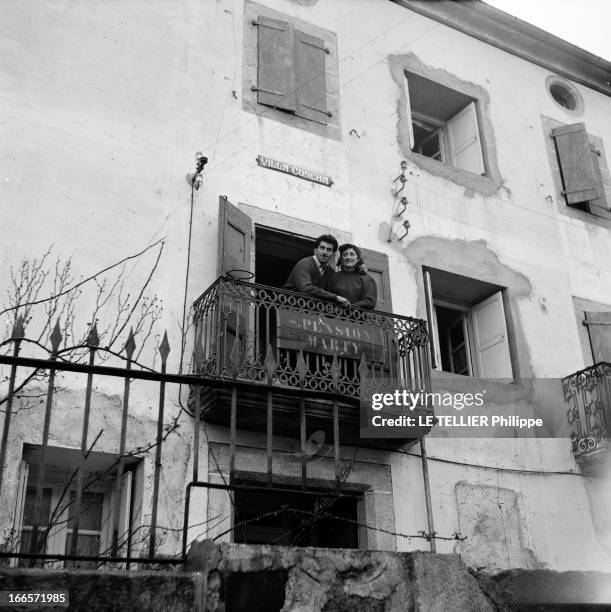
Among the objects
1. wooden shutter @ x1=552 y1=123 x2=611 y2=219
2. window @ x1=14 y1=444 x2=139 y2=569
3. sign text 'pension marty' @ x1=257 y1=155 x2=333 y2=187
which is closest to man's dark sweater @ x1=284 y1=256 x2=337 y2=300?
sign text 'pension marty' @ x1=257 y1=155 x2=333 y2=187

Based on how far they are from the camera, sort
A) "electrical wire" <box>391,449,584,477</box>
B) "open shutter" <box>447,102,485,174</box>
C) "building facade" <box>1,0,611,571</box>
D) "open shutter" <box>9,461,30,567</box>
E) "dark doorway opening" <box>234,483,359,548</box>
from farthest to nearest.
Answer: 1. "open shutter" <box>447,102,485,174</box>
2. "electrical wire" <box>391,449,584,477</box>
3. "dark doorway opening" <box>234,483,359,548</box>
4. "building facade" <box>1,0,611,571</box>
5. "open shutter" <box>9,461,30,567</box>

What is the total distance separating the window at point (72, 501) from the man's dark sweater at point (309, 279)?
2.58 meters

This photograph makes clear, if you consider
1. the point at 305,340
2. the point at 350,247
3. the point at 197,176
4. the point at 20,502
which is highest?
the point at 197,176

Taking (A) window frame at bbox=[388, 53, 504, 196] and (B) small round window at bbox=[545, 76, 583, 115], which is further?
(B) small round window at bbox=[545, 76, 583, 115]

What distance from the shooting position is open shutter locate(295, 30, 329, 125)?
1055cm

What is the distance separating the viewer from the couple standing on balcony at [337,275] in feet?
30.0

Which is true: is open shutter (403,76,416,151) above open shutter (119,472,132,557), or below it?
A: above

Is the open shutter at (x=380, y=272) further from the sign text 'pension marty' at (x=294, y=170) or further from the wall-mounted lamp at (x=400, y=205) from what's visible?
the sign text 'pension marty' at (x=294, y=170)

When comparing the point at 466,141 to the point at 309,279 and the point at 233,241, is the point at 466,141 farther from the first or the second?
the point at 233,241

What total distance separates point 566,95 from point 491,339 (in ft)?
16.6

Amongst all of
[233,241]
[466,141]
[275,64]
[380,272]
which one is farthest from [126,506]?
[466,141]

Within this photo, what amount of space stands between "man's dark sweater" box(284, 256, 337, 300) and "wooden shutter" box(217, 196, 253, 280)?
497 mm

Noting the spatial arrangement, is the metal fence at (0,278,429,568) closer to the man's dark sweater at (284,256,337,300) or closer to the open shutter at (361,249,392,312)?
the man's dark sweater at (284,256,337,300)

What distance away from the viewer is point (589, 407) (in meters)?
10.2
